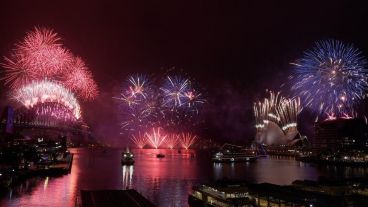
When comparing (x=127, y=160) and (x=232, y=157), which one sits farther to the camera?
(x=232, y=157)

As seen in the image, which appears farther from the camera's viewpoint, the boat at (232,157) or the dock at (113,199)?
the boat at (232,157)

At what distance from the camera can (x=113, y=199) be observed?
17.7m

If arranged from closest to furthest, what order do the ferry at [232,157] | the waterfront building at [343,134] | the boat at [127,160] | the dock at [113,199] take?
1. the dock at [113,199]
2. the boat at [127,160]
3. the ferry at [232,157]
4. the waterfront building at [343,134]

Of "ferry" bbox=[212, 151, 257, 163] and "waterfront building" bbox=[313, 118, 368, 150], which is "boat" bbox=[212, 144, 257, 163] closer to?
"ferry" bbox=[212, 151, 257, 163]

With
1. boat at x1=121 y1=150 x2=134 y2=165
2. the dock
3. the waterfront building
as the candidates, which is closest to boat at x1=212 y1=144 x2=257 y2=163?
boat at x1=121 y1=150 x2=134 y2=165

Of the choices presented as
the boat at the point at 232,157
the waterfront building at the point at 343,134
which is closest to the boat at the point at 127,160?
the boat at the point at 232,157

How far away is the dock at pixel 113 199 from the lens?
1664 centimetres

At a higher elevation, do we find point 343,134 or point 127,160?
point 343,134

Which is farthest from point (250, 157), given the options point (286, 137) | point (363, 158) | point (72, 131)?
point (72, 131)

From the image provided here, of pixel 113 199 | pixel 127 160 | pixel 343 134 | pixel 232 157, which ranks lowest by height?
pixel 113 199

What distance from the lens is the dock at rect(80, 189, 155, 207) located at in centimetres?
1664

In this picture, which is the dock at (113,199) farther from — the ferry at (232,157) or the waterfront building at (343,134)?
the waterfront building at (343,134)

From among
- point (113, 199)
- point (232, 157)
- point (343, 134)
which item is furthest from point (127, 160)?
point (343, 134)

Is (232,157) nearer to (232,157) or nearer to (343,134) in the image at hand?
(232,157)
